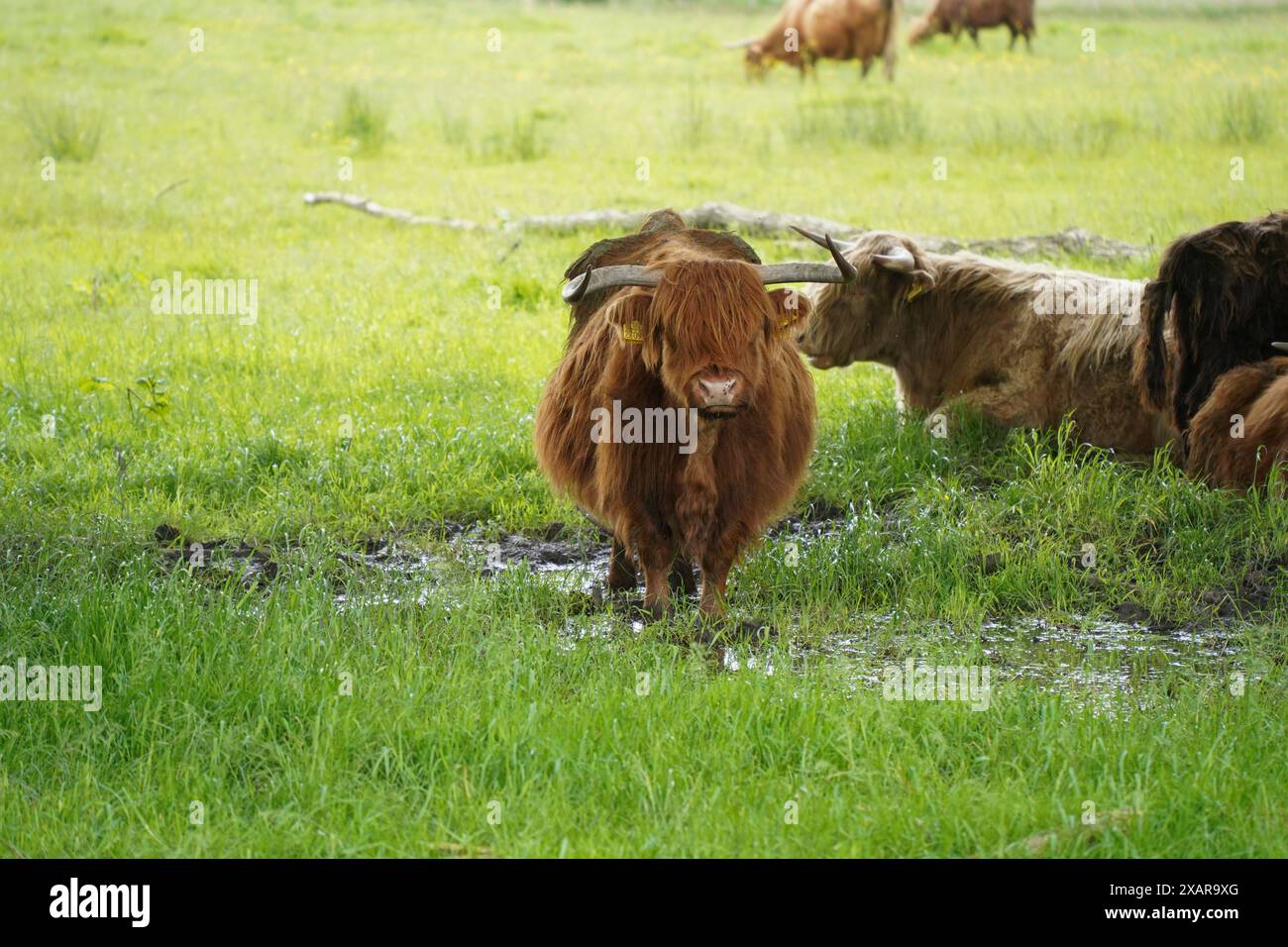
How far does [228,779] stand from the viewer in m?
4.11

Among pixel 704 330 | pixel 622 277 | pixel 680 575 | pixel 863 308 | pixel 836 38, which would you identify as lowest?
pixel 680 575

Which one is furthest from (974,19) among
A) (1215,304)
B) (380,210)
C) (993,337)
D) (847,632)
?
(847,632)

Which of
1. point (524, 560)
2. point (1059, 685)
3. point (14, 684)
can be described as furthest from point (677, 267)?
point (14, 684)

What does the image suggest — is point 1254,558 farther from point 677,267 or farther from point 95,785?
point 95,785

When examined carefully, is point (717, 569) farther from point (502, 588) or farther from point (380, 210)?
point (380, 210)

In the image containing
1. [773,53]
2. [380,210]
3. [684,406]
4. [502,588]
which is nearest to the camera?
[684,406]

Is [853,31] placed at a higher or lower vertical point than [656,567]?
higher

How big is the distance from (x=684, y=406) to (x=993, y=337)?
9.39 feet

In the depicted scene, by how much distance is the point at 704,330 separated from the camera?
4906 mm

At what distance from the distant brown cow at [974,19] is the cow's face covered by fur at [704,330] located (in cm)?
2275

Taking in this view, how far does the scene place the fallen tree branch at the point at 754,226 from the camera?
10.4 metres

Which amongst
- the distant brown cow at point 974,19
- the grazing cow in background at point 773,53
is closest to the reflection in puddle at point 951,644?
the grazing cow in background at point 773,53

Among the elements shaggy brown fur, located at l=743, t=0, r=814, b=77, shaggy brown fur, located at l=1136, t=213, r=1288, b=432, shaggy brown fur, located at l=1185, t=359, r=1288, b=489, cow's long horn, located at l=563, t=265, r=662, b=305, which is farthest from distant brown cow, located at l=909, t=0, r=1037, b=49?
cow's long horn, located at l=563, t=265, r=662, b=305

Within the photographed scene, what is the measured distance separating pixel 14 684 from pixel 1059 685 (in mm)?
3224
